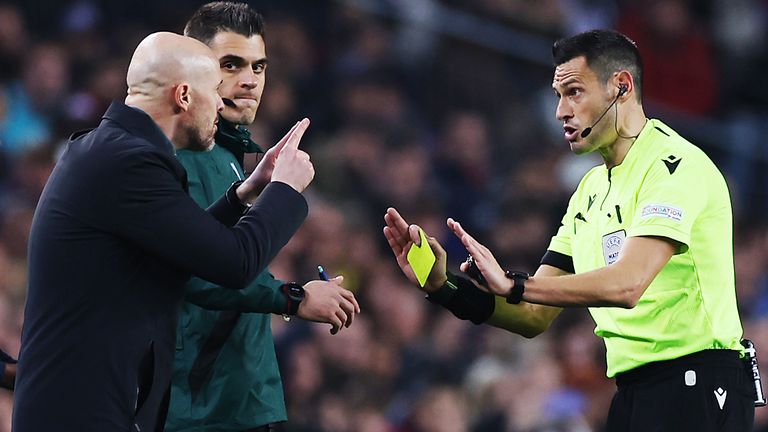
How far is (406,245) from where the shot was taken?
4516 millimetres

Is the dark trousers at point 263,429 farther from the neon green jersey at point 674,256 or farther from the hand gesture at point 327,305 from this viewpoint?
the neon green jersey at point 674,256

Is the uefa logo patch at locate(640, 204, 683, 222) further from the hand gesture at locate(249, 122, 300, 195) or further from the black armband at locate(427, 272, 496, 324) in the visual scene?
the hand gesture at locate(249, 122, 300, 195)

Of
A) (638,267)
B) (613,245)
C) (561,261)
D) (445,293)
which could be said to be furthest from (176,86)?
(561,261)

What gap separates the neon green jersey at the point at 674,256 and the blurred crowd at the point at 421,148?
126 inches

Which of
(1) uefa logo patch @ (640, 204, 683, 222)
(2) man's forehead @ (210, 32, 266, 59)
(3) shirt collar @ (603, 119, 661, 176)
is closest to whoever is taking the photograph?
(1) uefa logo patch @ (640, 204, 683, 222)

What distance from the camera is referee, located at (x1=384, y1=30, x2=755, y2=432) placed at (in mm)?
4277

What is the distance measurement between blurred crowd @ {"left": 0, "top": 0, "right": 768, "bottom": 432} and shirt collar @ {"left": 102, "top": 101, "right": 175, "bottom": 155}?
3441mm

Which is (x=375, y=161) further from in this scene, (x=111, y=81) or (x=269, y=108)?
(x=111, y=81)

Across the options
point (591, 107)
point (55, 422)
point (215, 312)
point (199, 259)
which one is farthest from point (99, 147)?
point (591, 107)

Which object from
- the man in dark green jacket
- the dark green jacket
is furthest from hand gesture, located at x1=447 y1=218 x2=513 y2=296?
the dark green jacket

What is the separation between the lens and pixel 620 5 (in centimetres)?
1054

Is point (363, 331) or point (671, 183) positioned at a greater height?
point (671, 183)

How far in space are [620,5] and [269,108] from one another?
3162 mm

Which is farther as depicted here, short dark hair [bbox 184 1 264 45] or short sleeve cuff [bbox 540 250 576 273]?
short sleeve cuff [bbox 540 250 576 273]
